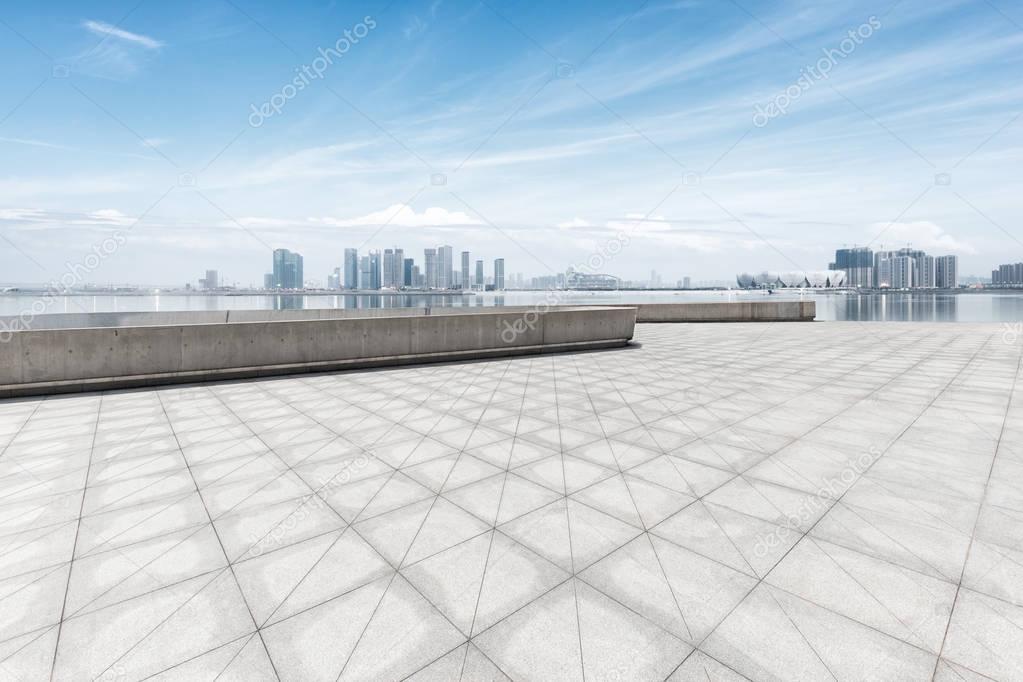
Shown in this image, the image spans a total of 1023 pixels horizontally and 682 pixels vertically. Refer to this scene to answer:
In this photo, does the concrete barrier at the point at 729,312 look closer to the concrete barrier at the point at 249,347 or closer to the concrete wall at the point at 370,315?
the concrete wall at the point at 370,315

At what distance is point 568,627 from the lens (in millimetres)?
3027

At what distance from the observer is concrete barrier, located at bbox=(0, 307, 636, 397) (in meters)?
9.46

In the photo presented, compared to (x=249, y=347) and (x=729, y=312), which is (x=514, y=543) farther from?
(x=729, y=312)

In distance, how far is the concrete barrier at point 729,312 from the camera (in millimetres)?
28750

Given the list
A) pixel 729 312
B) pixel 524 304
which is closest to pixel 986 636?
pixel 729 312

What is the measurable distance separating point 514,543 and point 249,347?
9.67 meters

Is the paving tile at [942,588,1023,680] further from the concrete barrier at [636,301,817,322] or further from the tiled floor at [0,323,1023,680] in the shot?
the concrete barrier at [636,301,817,322]

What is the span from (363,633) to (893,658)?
3.20 m

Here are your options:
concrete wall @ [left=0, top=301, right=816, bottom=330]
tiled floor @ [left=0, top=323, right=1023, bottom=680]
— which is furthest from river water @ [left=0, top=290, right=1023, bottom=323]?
tiled floor @ [left=0, top=323, right=1023, bottom=680]

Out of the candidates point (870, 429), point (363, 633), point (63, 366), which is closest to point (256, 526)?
point (363, 633)

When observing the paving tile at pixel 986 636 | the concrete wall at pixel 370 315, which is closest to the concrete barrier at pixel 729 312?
the concrete wall at pixel 370 315

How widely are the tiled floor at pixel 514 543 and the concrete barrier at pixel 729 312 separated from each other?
2124 centimetres

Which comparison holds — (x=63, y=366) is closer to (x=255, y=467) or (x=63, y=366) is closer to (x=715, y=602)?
(x=255, y=467)

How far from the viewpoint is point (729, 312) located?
28688 mm
